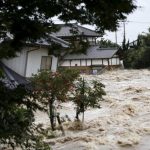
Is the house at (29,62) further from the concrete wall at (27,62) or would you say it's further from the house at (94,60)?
the house at (94,60)

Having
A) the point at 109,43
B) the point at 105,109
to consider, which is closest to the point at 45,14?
the point at 105,109

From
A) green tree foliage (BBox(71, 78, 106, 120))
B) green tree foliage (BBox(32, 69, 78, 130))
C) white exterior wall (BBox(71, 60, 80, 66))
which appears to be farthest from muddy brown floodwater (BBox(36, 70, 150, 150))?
white exterior wall (BBox(71, 60, 80, 66))

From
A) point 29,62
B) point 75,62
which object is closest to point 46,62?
point 29,62

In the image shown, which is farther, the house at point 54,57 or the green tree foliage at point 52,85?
the green tree foliage at point 52,85

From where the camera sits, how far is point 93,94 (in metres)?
11.2

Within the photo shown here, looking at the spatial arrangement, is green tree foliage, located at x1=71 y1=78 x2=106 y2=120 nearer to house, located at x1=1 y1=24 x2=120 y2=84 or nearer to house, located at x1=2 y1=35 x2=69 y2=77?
house, located at x1=1 y1=24 x2=120 y2=84

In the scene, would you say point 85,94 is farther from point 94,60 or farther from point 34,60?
point 94,60

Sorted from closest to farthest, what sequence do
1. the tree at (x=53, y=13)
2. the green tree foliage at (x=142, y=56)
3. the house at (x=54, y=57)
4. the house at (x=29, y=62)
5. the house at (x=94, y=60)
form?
the tree at (x=53, y=13), the house at (x=54, y=57), the house at (x=29, y=62), the green tree foliage at (x=142, y=56), the house at (x=94, y=60)

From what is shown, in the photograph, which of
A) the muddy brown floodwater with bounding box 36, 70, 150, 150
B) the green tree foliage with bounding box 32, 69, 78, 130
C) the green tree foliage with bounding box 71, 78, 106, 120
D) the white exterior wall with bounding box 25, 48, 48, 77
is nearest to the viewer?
the muddy brown floodwater with bounding box 36, 70, 150, 150

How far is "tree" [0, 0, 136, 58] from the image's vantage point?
3512 mm

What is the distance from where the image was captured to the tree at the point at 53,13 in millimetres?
3512

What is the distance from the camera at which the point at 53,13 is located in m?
3.64

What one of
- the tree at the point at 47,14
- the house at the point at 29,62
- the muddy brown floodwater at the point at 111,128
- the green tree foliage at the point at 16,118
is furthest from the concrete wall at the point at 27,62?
the tree at the point at 47,14

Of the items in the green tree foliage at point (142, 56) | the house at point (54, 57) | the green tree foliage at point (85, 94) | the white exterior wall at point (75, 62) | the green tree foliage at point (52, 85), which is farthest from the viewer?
the white exterior wall at point (75, 62)
